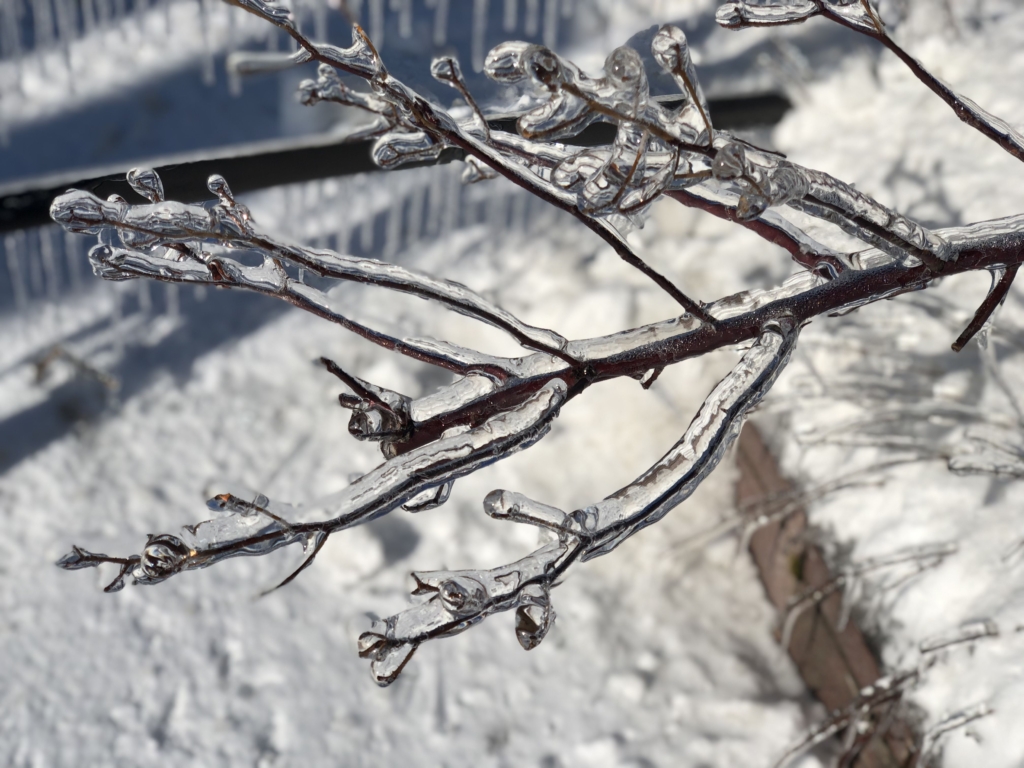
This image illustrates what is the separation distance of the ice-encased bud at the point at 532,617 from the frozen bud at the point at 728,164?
1.07 ft

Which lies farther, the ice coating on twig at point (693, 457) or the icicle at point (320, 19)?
the icicle at point (320, 19)

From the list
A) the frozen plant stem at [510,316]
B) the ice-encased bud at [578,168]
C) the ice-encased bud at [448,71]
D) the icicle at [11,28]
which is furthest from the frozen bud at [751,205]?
the icicle at [11,28]

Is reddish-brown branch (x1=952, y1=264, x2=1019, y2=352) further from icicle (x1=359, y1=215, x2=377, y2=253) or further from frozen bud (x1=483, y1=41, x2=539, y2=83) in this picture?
icicle (x1=359, y1=215, x2=377, y2=253)

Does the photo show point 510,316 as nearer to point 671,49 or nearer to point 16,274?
point 671,49

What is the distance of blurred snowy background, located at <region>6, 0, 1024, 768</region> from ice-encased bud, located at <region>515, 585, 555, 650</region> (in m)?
0.47

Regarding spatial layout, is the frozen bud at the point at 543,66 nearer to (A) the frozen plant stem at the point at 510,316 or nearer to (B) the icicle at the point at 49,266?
(A) the frozen plant stem at the point at 510,316

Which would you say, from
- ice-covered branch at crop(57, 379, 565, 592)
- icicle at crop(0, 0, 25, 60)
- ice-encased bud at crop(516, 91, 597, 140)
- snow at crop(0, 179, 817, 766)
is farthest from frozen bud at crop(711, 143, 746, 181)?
icicle at crop(0, 0, 25, 60)

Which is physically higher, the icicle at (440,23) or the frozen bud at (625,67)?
the icicle at (440,23)

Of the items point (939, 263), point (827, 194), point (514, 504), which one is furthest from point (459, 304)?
point (939, 263)

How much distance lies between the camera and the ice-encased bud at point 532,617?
0.62m

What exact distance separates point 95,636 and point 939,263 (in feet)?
5.21

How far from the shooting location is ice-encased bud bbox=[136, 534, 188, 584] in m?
0.60

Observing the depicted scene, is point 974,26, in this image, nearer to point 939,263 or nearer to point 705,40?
point 705,40

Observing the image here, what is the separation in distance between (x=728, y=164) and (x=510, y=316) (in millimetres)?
243
